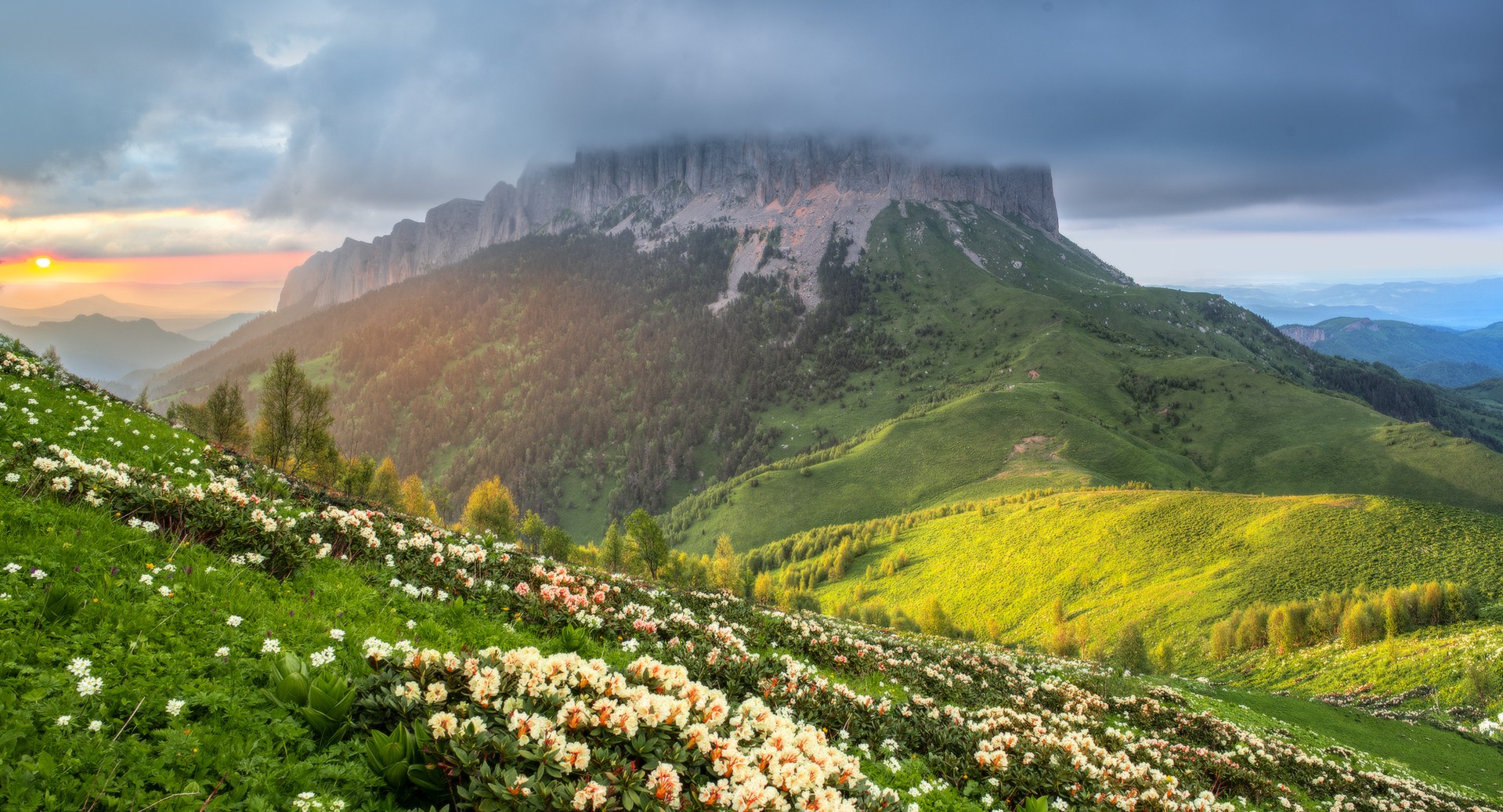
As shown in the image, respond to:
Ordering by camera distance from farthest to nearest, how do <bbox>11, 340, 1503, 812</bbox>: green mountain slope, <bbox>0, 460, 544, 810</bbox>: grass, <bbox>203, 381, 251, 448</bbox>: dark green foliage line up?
<bbox>203, 381, 251, 448</bbox>: dark green foliage, <bbox>11, 340, 1503, 812</bbox>: green mountain slope, <bbox>0, 460, 544, 810</bbox>: grass

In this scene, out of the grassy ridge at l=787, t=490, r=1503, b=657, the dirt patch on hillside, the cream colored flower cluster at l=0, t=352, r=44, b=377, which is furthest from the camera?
the dirt patch on hillside

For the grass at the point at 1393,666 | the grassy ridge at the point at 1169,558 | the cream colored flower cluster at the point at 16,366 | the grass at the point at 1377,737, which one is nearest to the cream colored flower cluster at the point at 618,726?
the cream colored flower cluster at the point at 16,366

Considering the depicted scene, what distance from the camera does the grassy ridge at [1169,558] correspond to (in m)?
74.4

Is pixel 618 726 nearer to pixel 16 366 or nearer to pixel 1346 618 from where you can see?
pixel 16 366

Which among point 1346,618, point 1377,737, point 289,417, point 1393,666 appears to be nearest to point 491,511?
point 289,417

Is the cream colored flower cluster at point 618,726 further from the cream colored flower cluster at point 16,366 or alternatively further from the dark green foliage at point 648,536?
the dark green foliage at point 648,536

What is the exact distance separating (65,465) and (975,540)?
449 feet

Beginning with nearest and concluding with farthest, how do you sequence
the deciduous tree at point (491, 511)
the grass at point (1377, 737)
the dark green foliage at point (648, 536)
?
the grass at point (1377, 737) → the dark green foliage at point (648, 536) → the deciduous tree at point (491, 511)

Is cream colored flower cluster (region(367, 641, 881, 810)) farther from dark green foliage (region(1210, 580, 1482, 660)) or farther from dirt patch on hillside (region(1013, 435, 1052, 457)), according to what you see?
dirt patch on hillside (region(1013, 435, 1052, 457))

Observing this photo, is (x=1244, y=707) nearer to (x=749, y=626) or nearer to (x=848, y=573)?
(x=749, y=626)

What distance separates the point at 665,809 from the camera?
18.3ft

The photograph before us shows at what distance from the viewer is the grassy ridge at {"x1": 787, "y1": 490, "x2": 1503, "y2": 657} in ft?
244

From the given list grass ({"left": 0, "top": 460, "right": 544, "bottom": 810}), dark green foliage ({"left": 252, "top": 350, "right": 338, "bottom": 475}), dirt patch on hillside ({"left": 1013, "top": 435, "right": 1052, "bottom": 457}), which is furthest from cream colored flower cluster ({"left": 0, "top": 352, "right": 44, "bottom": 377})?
dirt patch on hillside ({"left": 1013, "top": 435, "right": 1052, "bottom": 457})

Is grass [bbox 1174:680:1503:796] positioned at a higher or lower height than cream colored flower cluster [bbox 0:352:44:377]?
lower
